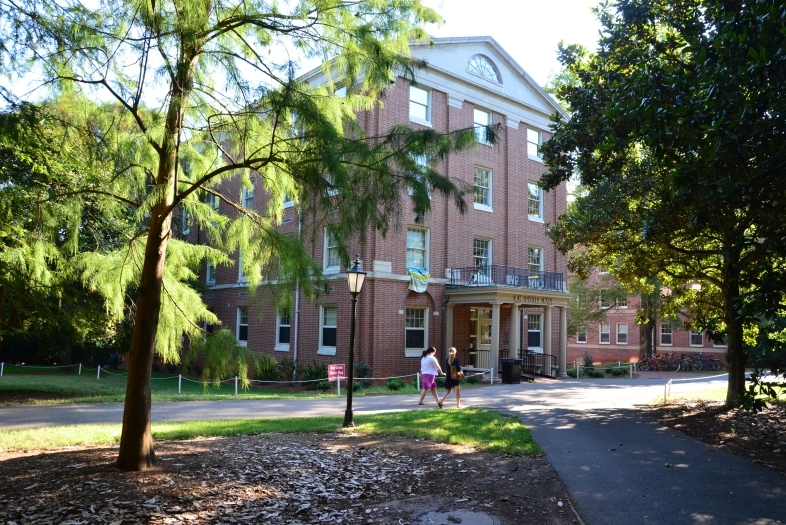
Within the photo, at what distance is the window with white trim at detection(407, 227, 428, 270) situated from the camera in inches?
976

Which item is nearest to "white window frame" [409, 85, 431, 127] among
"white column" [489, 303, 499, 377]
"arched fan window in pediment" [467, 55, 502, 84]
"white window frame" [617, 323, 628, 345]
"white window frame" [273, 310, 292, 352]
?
"arched fan window in pediment" [467, 55, 502, 84]

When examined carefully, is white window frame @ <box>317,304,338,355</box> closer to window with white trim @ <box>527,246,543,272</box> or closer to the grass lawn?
the grass lawn

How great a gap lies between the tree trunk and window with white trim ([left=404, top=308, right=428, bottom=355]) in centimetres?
1750

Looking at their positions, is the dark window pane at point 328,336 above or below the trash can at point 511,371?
above

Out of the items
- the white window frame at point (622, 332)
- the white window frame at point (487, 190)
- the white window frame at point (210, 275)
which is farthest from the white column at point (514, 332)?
the white window frame at point (622, 332)

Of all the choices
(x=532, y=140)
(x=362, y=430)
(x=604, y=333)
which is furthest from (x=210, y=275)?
(x=604, y=333)

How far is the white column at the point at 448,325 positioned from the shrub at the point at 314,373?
5067 mm

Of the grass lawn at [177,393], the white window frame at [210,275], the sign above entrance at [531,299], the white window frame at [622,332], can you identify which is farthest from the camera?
the white window frame at [622,332]

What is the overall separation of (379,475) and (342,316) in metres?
15.8

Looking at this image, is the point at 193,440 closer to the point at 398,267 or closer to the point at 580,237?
the point at 580,237

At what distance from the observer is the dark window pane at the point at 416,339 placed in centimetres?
2473

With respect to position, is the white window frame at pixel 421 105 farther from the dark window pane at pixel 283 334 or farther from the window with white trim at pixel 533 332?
the window with white trim at pixel 533 332

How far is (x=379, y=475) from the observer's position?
26.3ft

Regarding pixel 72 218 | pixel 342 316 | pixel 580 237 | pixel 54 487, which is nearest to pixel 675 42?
pixel 580 237
